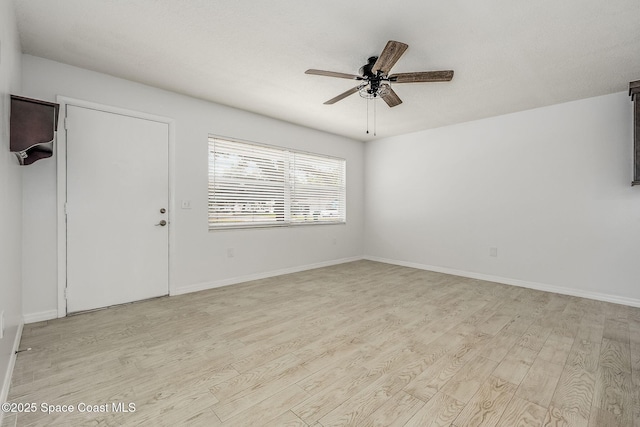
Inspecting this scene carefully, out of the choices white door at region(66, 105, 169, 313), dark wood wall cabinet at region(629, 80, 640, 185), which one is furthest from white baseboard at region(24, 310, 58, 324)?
dark wood wall cabinet at region(629, 80, 640, 185)

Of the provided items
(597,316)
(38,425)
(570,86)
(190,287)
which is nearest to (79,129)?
(190,287)

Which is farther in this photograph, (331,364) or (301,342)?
(301,342)

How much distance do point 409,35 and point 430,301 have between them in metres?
2.82

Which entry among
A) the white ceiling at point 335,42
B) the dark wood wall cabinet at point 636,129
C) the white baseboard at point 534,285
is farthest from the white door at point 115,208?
the dark wood wall cabinet at point 636,129

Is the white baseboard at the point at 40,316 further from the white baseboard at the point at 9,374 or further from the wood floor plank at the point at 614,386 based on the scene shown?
the wood floor plank at the point at 614,386

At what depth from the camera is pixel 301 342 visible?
2332 mm

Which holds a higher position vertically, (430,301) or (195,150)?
(195,150)

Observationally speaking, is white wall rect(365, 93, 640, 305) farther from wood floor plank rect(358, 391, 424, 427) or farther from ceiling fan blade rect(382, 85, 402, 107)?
wood floor plank rect(358, 391, 424, 427)

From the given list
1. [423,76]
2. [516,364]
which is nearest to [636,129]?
[423,76]

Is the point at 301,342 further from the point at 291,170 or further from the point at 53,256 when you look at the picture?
the point at 291,170

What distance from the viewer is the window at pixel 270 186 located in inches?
158

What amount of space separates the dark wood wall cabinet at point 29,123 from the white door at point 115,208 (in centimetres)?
81

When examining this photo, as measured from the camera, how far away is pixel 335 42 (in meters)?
2.43

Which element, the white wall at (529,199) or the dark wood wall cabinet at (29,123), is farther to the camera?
the white wall at (529,199)
